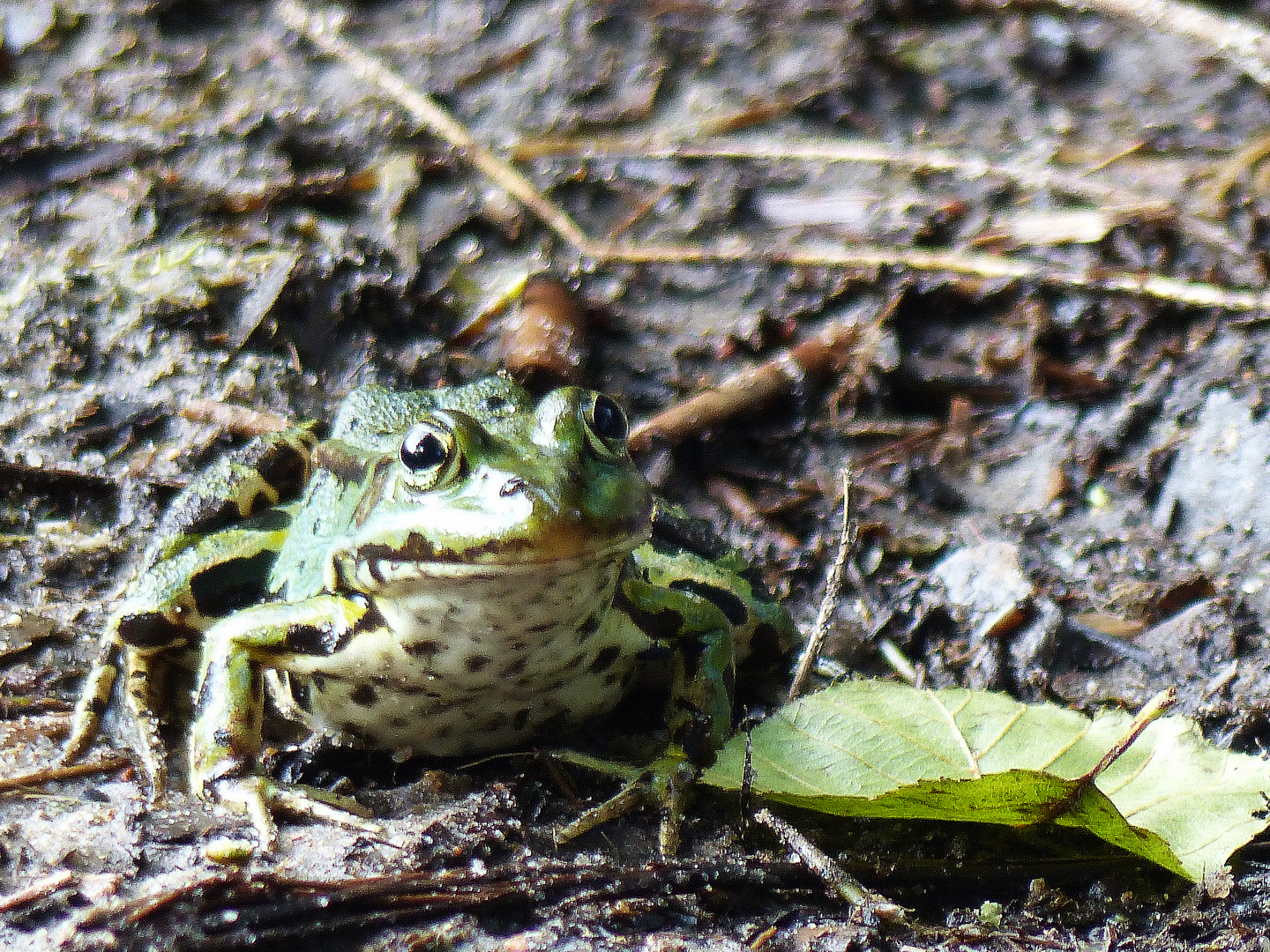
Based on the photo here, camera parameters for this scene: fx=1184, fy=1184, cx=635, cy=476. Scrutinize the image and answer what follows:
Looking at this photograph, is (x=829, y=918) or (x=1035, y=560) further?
(x=1035, y=560)

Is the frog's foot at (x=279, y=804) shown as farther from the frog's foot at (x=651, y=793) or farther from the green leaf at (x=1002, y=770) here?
the green leaf at (x=1002, y=770)

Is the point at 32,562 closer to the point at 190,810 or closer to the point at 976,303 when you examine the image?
the point at 190,810

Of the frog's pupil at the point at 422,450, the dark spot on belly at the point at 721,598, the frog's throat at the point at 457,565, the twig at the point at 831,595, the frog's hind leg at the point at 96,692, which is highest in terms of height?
the frog's pupil at the point at 422,450

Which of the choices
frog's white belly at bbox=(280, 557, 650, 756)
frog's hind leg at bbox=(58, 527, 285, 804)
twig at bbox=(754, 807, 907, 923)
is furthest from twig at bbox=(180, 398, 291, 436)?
twig at bbox=(754, 807, 907, 923)

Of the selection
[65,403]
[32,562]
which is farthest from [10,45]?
[32,562]

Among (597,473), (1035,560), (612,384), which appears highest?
(597,473)

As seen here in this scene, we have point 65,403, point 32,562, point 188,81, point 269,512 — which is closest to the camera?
point 269,512

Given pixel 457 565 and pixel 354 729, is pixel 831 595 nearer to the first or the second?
pixel 457 565

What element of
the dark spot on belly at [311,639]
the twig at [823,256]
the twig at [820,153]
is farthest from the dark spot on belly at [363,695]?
the twig at [820,153]
